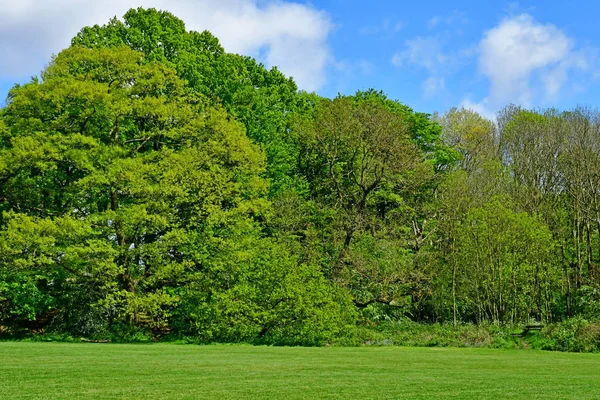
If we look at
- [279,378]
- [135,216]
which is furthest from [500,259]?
[279,378]

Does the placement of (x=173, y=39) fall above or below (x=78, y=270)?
above

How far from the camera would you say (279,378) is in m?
10.8

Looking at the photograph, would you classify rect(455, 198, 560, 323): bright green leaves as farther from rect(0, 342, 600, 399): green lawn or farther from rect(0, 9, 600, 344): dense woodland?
rect(0, 342, 600, 399): green lawn

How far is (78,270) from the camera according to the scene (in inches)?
1013

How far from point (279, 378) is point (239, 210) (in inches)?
678

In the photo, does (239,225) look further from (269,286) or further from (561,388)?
(561,388)

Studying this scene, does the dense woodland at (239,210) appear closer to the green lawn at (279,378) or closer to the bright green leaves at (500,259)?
the bright green leaves at (500,259)

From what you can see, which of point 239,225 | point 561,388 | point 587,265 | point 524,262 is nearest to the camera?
point 561,388

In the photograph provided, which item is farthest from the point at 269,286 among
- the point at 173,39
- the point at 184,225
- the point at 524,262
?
the point at 173,39

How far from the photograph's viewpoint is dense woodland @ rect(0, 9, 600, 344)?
25.1 meters

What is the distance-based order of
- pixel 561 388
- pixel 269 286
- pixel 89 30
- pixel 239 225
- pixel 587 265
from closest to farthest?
pixel 561 388, pixel 269 286, pixel 239 225, pixel 89 30, pixel 587 265

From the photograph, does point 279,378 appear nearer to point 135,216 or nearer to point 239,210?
point 135,216

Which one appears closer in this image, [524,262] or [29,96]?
[29,96]

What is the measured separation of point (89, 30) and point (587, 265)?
3252 centimetres
